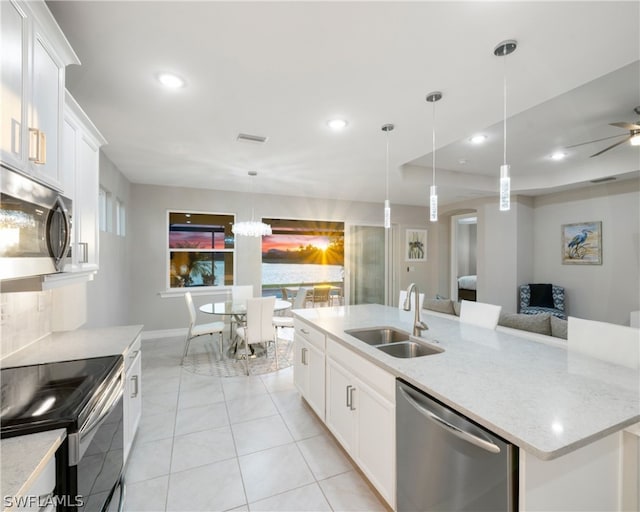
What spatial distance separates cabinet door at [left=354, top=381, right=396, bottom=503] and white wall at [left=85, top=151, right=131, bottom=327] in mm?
2715

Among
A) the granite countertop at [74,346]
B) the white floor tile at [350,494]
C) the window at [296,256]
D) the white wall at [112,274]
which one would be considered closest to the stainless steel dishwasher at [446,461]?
the white floor tile at [350,494]

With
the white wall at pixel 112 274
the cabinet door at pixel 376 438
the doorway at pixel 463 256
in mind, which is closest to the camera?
the cabinet door at pixel 376 438

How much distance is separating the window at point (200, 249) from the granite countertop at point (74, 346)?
315 centimetres

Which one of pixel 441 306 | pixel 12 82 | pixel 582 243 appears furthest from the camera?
pixel 582 243

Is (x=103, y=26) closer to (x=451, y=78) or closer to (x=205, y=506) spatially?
(x=451, y=78)

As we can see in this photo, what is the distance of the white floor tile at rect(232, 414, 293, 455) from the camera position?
2.25 m

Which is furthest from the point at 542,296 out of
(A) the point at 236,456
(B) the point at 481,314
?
(A) the point at 236,456

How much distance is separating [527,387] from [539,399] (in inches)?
4.2

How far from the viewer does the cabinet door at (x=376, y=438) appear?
5.14 feet

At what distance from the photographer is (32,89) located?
48.1 inches

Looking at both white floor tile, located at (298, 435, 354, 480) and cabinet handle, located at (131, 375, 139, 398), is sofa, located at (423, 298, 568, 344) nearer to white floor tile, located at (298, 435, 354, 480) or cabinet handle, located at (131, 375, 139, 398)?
white floor tile, located at (298, 435, 354, 480)

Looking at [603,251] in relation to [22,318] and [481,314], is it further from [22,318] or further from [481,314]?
[22,318]

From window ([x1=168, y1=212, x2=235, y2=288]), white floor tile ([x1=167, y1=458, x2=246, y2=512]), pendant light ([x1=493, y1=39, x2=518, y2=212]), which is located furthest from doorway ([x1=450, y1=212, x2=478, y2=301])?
white floor tile ([x1=167, y1=458, x2=246, y2=512])

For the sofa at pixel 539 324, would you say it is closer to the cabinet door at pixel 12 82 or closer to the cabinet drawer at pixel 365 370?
the cabinet drawer at pixel 365 370
